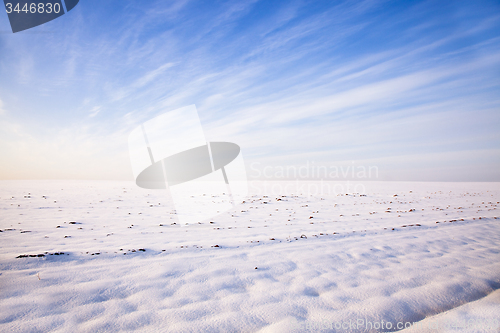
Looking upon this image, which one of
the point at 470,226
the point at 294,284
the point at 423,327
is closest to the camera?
the point at 423,327

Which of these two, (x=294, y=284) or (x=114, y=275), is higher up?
(x=114, y=275)

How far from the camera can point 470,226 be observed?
9352mm

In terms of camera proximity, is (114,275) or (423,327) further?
(114,275)

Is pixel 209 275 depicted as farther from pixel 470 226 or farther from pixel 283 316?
pixel 470 226

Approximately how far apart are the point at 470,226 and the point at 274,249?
8.73 m

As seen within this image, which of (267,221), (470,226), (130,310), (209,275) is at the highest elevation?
(130,310)

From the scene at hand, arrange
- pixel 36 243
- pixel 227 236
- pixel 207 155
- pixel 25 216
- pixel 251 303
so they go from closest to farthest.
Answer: pixel 251 303, pixel 36 243, pixel 227 236, pixel 25 216, pixel 207 155

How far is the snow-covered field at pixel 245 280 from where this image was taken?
320 cm

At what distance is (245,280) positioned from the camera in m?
4.40

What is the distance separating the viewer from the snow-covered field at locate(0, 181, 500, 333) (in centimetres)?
320

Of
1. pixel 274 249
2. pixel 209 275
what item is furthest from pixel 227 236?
pixel 209 275

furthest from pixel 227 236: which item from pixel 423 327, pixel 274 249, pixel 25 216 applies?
pixel 25 216

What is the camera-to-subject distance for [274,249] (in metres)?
6.28

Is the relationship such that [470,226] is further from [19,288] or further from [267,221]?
[19,288]
